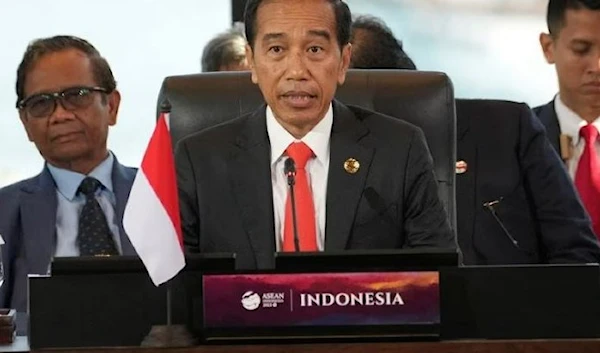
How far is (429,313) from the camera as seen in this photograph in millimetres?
2469

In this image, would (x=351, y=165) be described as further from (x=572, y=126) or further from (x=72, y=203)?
(x=572, y=126)

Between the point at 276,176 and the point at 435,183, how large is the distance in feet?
1.12

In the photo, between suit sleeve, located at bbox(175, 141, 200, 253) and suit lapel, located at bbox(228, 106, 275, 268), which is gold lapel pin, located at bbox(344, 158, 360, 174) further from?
suit sleeve, located at bbox(175, 141, 200, 253)

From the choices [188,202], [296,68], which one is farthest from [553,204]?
[188,202]

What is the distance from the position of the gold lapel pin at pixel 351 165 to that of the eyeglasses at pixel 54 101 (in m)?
0.91

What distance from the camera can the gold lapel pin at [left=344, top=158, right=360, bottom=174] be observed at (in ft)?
10.1

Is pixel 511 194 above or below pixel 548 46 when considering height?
below

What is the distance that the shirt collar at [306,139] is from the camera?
10.2ft

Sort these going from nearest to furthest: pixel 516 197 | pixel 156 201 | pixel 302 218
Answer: pixel 156 201 → pixel 302 218 → pixel 516 197

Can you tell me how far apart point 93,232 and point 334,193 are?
795 mm

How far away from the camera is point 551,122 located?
4371mm

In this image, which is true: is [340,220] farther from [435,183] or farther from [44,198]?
[44,198]

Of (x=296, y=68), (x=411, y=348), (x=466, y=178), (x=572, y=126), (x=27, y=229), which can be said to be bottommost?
(x=411, y=348)

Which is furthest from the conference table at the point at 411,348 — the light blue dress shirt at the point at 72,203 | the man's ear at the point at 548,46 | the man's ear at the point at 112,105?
the man's ear at the point at 548,46
